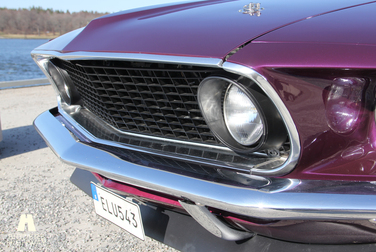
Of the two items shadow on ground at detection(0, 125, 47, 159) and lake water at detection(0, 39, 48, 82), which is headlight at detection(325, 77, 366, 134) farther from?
lake water at detection(0, 39, 48, 82)

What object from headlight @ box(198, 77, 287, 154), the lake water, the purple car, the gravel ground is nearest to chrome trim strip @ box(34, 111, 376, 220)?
the purple car

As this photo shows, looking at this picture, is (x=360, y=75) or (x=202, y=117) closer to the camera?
(x=360, y=75)

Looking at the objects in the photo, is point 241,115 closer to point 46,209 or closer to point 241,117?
point 241,117

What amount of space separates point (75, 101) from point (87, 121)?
30 centimetres

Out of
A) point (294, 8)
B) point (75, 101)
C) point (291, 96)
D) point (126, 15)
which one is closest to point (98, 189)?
point (75, 101)

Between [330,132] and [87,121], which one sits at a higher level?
[330,132]

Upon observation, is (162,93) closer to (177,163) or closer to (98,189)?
(177,163)

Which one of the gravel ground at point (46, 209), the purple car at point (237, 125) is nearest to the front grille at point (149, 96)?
the purple car at point (237, 125)

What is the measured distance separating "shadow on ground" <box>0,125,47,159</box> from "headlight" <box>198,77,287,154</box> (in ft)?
9.54

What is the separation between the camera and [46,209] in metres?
2.29

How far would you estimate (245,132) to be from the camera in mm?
1165

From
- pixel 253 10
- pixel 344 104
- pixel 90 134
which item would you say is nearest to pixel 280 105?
pixel 344 104

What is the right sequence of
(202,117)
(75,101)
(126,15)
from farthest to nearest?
(75,101), (126,15), (202,117)

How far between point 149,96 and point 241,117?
0.50 metres
